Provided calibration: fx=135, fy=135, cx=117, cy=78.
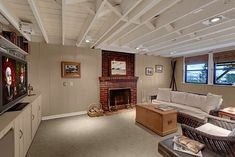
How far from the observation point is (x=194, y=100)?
3.94m

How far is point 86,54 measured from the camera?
4754mm

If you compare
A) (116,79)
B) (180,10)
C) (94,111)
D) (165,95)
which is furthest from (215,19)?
(94,111)

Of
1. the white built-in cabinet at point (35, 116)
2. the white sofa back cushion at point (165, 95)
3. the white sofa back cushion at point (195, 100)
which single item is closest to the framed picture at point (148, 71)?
the white sofa back cushion at point (165, 95)

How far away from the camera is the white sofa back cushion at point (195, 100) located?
3746mm

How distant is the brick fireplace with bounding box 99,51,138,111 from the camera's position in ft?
16.6

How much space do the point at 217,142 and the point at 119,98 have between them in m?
4.12

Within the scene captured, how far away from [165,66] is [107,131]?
4.68 metres

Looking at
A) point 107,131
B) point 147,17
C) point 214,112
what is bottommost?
point 107,131

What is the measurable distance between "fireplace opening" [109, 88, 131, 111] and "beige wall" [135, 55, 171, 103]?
1.95 feet

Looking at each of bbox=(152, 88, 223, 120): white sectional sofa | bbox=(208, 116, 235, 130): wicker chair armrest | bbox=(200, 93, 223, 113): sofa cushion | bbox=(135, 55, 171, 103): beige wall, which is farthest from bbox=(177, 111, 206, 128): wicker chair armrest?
bbox=(135, 55, 171, 103): beige wall

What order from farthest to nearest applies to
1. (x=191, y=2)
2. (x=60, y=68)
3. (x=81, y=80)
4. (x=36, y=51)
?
1. (x=81, y=80)
2. (x=60, y=68)
3. (x=36, y=51)
4. (x=191, y=2)

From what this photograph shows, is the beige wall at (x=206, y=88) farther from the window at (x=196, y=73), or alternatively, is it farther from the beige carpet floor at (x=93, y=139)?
the beige carpet floor at (x=93, y=139)

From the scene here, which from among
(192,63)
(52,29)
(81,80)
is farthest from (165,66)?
(52,29)

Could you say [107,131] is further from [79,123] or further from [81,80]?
[81,80]
